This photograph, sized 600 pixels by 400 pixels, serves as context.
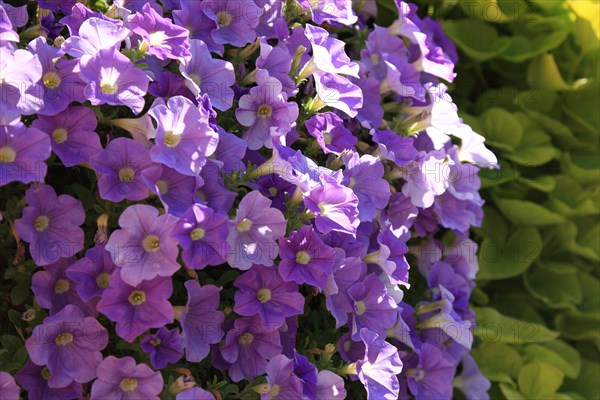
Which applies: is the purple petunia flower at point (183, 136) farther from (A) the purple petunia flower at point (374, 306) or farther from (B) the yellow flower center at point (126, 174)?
(A) the purple petunia flower at point (374, 306)

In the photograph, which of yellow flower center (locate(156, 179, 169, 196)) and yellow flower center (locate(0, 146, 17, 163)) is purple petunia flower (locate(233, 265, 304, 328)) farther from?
yellow flower center (locate(0, 146, 17, 163))

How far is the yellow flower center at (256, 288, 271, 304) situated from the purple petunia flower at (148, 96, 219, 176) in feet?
0.84

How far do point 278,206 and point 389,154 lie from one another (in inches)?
11.5

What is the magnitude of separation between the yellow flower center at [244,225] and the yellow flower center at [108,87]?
31cm

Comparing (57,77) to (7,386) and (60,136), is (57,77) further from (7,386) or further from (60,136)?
(7,386)

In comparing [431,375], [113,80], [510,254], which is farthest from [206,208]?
[510,254]

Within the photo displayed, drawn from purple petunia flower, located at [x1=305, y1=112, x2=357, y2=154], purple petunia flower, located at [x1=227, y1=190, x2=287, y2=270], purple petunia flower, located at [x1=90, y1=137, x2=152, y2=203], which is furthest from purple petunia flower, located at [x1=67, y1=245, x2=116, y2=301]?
purple petunia flower, located at [x1=305, y1=112, x2=357, y2=154]

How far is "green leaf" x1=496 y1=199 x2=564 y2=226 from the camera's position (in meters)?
2.18

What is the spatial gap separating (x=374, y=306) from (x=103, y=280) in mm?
521

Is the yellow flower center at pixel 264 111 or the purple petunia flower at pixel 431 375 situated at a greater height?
the yellow flower center at pixel 264 111

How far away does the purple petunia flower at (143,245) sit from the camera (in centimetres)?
119

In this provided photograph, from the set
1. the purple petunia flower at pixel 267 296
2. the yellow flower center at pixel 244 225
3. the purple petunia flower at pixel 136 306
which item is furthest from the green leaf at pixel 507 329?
the purple petunia flower at pixel 136 306

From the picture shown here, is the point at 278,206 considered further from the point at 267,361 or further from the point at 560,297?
the point at 560,297

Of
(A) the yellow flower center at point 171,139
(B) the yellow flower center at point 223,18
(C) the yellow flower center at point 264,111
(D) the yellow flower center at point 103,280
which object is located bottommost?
(D) the yellow flower center at point 103,280
